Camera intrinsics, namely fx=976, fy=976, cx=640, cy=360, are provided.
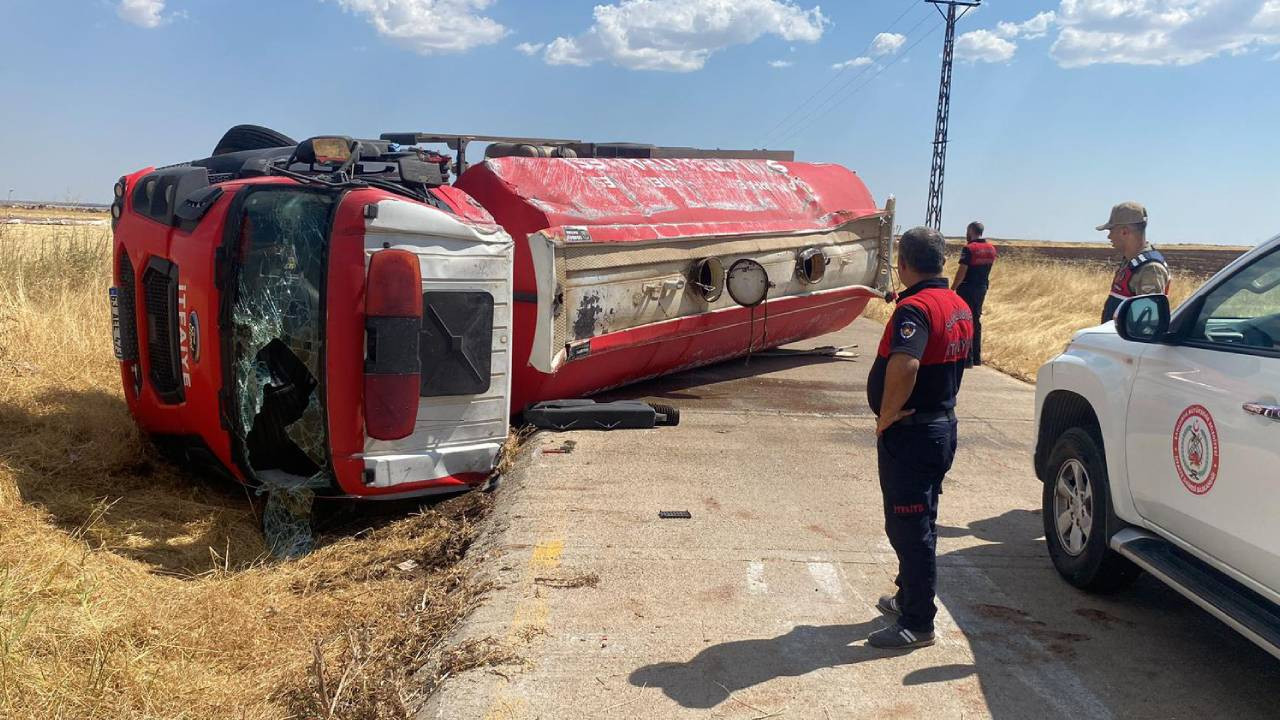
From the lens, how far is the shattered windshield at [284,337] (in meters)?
5.27

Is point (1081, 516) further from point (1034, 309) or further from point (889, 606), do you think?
point (1034, 309)

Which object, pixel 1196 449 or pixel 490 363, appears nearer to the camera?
pixel 1196 449

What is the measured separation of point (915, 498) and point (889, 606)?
637 millimetres

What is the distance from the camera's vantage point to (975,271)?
11406mm

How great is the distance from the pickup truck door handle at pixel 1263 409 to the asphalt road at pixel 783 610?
1.12 meters

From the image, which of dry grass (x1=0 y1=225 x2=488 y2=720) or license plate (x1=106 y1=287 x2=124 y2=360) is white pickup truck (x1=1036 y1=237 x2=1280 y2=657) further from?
license plate (x1=106 y1=287 x2=124 y2=360)

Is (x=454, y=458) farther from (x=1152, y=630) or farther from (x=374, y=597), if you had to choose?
(x=1152, y=630)

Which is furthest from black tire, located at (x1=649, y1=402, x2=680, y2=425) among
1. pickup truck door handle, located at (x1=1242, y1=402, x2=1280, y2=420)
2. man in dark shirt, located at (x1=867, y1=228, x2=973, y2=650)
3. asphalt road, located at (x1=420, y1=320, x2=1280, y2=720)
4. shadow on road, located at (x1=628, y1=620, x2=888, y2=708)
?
pickup truck door handle, located at (x1=1242, y1=402, x2=1280, y2=420)

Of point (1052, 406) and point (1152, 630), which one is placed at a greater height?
point (1052, 406)

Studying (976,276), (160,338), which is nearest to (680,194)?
(160,338)

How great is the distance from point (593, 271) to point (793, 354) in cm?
455

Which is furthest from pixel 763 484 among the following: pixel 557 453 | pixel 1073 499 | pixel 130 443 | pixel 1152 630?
pixel 130 443

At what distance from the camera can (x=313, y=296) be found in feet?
17.3

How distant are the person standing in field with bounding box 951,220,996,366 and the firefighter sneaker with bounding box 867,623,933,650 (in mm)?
7895
